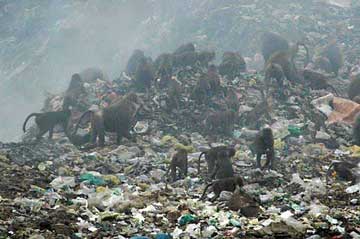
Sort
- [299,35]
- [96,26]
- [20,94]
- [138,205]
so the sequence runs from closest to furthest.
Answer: [138,205] < [299,35] < [20,94] < [96,26]

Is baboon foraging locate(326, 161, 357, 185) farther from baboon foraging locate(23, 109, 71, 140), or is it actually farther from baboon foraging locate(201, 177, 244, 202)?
baboon foraging locate(23, 109, 71, 140)

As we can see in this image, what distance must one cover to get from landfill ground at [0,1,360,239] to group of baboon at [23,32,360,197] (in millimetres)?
99

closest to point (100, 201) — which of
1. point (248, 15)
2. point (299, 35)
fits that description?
point (299, 35)

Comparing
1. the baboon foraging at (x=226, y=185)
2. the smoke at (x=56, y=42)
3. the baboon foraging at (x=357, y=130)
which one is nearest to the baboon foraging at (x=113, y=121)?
the baboon foraging at (x=357, y=130)

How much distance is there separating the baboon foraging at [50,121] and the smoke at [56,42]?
14.1 meters

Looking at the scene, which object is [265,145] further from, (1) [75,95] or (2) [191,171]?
(1) [75,95]

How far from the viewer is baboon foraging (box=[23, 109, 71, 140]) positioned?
13.4 meters

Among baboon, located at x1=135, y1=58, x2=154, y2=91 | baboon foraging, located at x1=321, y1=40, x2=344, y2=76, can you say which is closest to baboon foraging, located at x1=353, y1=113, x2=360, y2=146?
baboon, located at x1=135, y1=58, x2=154, y2=91

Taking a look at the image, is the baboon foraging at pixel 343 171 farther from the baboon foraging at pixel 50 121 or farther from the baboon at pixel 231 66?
the baboon at pixel 231 66

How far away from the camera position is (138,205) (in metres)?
7.29

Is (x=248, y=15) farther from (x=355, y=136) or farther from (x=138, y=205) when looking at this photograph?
(x=138, y=205)

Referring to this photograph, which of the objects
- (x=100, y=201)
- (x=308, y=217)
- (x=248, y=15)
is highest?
(x=248, y=15)

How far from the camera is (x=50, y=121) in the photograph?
13.4 m

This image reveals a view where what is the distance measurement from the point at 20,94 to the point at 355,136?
70.4 ft
